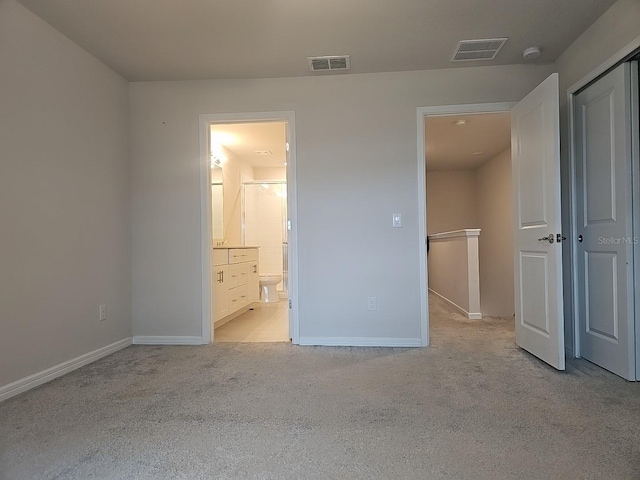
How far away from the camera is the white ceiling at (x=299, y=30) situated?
2.25 meters

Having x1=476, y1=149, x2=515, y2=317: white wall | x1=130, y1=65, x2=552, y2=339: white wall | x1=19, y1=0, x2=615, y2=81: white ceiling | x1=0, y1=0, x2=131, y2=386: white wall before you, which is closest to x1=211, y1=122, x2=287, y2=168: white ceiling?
x1=130, y1=65, x2=552, y2=339: white wall

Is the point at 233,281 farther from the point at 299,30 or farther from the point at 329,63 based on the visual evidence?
the point at 299,30

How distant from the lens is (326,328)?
3.17 metres

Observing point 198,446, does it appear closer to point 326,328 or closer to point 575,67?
point 326,328

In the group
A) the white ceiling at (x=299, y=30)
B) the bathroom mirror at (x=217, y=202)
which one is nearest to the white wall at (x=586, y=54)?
the white ceiling at (x=299, y=30)

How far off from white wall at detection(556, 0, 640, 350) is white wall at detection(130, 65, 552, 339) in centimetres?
28

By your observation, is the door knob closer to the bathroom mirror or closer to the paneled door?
the paneled door

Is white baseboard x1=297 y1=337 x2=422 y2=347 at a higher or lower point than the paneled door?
lower

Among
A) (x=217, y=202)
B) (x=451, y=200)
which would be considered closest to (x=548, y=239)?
(x=217, y=202)

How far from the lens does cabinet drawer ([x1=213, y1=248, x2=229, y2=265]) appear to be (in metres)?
3.76

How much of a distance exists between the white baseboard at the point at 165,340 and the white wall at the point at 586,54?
9.82ft

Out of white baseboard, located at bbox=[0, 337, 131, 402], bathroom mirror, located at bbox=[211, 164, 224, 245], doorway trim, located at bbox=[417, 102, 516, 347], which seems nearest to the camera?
white baseboard, located at bbox=[0, 337, 131, 402]

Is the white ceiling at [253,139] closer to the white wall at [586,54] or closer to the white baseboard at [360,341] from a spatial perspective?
the white baseboard at [360,341]

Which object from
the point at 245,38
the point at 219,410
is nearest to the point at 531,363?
the point at 219,410
